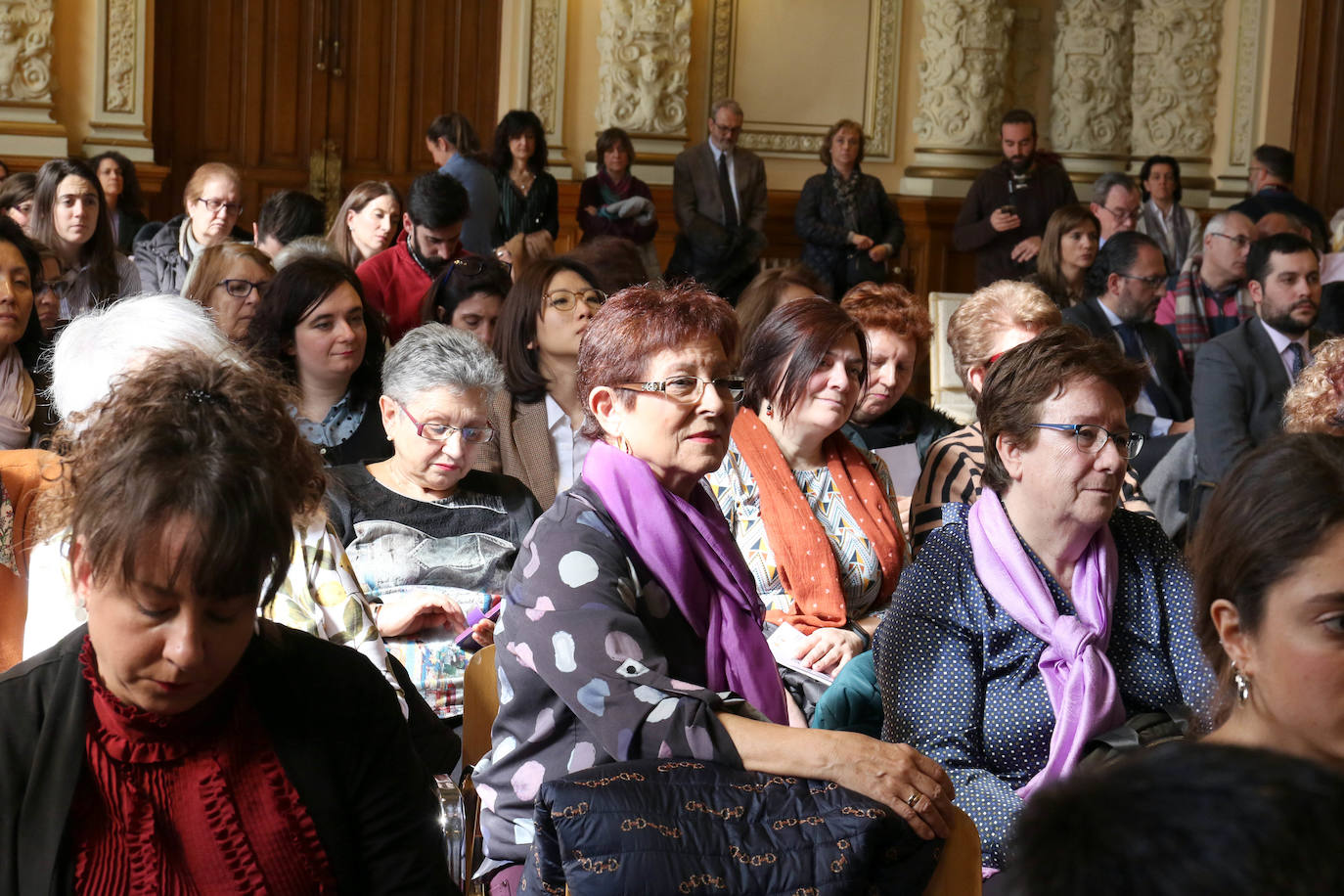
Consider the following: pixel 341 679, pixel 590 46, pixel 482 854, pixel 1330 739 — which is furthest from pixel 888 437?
pixel 590 46

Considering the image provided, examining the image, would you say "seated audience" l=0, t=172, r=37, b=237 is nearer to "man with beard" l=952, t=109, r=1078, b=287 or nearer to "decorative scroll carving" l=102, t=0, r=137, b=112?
"decorative scroll carving" l=102, t=0, r=137, b=112

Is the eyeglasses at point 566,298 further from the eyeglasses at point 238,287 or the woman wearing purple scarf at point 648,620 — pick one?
the woman wearing purple scarf at point 648,620

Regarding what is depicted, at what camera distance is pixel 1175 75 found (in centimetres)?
1068

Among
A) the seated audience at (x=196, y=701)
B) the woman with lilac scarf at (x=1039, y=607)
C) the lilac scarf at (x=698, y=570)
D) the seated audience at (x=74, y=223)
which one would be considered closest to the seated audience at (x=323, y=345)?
the lilac scarf at (x=698, y=570)

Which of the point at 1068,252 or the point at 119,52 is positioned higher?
the point at 119,52

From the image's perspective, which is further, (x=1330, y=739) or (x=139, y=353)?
(x=139, y=353)

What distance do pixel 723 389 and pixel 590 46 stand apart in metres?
8.14

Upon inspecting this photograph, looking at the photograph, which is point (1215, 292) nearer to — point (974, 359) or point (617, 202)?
point (617, 202)

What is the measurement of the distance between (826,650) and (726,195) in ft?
21.3

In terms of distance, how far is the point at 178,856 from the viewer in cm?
144

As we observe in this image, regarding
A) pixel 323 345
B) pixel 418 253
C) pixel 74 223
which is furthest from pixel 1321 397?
pixel 74 223

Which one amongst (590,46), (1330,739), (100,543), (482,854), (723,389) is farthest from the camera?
(590,46)

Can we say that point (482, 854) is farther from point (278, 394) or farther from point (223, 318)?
point (223, 318)

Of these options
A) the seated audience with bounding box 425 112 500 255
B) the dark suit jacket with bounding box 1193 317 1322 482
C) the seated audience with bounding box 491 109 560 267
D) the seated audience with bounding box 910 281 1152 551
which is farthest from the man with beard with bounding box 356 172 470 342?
the dark suit jacket with bounding box 1193 317 1322 482
